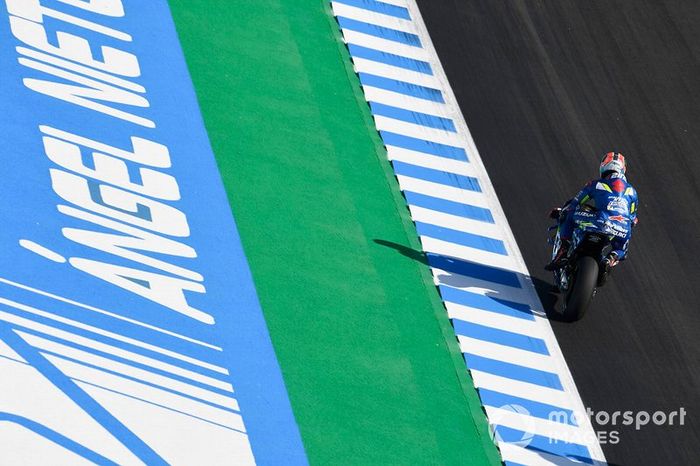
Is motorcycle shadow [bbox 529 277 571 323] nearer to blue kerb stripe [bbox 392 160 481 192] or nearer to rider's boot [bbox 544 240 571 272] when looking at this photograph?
rider's boot [bbox 544 240 571 272]

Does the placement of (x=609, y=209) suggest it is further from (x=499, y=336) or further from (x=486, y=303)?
(x=499, y=336)

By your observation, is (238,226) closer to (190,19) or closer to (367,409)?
(367,409)

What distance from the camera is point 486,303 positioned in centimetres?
1519

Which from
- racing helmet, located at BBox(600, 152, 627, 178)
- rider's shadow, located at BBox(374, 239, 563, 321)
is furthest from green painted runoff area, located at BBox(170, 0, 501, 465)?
racing helmet, located at BBox(600, 152, 627, 178)

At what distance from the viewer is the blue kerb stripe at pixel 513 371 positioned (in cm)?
1420

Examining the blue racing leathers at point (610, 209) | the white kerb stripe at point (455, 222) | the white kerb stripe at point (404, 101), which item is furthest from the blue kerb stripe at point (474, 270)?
the white kerb stripe at point (404, 101)

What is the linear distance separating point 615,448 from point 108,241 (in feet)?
21.5

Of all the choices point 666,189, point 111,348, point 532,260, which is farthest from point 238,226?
point 666,189

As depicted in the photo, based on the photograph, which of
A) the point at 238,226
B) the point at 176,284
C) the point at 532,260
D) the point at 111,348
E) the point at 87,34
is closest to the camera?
the point at 111,348

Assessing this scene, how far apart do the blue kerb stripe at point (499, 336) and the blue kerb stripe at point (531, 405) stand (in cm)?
90

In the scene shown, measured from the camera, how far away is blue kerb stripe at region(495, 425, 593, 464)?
13344 millimetres

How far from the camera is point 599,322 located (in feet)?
50.2

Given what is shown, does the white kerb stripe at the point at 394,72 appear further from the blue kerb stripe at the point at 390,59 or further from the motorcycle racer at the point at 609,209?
the motorcycle racer at the point at 609,209

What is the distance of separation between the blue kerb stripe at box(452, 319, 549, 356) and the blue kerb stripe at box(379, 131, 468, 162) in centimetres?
372
